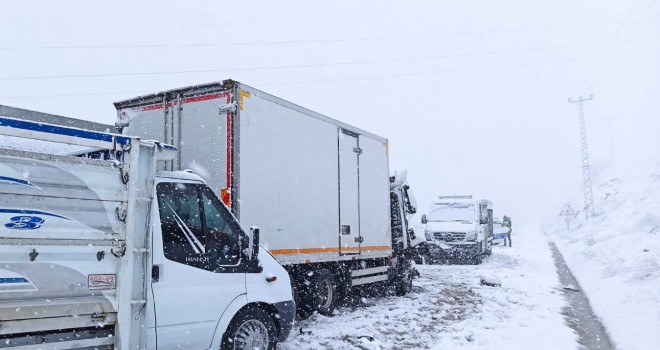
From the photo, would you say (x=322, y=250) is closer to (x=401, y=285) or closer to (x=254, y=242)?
(x=254, y=242)

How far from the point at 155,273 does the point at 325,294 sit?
494 cm

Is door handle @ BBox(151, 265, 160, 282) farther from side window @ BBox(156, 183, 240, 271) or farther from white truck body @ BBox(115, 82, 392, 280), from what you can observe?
white truck body @ BBox(115, 82, 392, 280)

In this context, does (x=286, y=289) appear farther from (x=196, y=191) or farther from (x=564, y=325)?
(x=564, y=325)

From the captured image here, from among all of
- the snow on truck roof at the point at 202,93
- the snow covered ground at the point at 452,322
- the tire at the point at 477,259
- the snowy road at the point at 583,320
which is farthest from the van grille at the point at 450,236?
the snow on truck roof at the point at 202,93

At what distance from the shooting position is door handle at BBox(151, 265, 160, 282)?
4.47 m

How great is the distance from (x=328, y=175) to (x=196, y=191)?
4147mm

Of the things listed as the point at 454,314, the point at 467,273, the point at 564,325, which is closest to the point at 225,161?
the point at 454,314

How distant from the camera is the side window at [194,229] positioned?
4777mm

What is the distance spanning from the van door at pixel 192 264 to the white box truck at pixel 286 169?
1384 mm

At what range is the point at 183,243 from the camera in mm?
4875

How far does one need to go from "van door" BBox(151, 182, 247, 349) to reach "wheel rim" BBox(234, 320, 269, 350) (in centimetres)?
39

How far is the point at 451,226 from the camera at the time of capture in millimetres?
21031

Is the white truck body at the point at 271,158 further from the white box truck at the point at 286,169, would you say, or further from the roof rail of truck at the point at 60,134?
the roof rail of truck at the point at 60,134

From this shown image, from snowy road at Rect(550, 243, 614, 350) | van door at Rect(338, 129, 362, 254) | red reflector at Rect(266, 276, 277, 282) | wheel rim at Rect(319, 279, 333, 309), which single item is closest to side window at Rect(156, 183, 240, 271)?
red reflector at Rect(266, 276, 277, 282)
